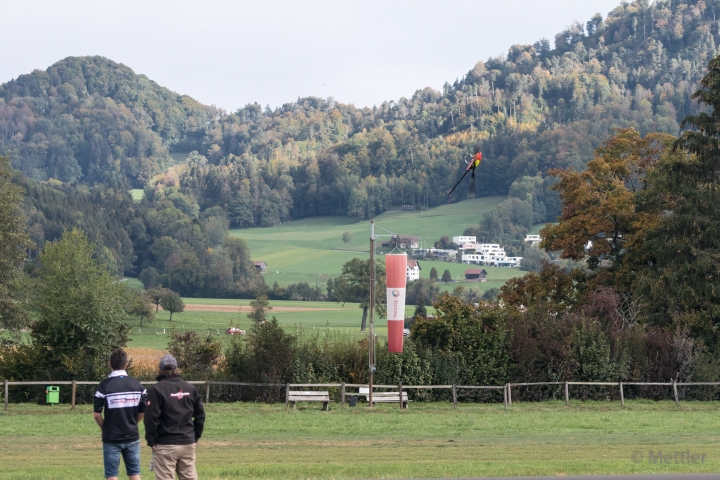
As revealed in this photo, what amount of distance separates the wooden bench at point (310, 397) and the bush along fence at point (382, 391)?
18 mm

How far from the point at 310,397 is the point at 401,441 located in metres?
9.44

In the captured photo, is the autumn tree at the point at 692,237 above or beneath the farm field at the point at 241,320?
above

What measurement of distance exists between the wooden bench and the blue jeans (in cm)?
1836

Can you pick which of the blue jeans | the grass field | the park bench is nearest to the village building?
the grass field

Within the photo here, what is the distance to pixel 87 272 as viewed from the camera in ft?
119

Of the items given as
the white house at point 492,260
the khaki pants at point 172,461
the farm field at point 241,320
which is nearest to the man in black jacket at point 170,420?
the khaki pants at point 172,461

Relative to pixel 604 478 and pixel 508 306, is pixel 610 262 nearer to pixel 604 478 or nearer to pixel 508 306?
pixel 508 306

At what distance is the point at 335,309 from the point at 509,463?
324 ft

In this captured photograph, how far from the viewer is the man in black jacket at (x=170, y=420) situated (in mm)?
10133

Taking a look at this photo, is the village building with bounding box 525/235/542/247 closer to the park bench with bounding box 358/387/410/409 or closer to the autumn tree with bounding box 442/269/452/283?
the autumn tree with bounding box 442/269/452/283

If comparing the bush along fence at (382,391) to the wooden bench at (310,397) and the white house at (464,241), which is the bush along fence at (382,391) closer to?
the wooden bench at (310,397)

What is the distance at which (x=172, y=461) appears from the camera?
10.3 m

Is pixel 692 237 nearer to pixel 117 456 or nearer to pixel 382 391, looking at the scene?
pixel 382 391

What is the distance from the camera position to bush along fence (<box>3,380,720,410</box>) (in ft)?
98.5
